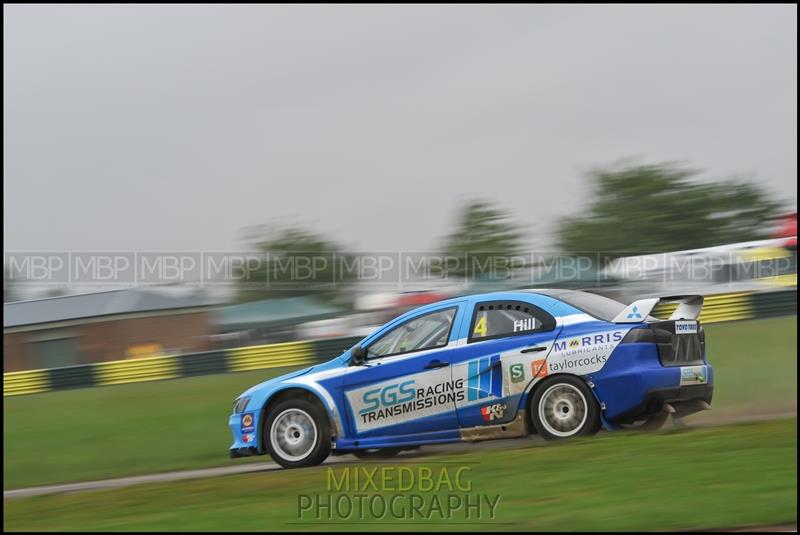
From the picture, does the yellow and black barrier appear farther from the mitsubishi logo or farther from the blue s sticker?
the mitsubishi logo

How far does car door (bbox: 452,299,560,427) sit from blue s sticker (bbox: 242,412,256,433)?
214 cm

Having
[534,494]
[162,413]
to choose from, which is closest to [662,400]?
[534,494]

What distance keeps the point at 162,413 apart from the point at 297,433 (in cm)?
673

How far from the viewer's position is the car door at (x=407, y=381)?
9562 millimetres

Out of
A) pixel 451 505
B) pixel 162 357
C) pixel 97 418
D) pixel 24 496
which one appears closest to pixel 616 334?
pixel 451 505

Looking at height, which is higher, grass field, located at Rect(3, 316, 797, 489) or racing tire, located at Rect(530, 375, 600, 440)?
racing tire, located at Rect(530, 375, 600, 440)

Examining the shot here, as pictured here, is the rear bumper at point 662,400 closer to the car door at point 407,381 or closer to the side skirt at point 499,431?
the side skirt at point 499,431

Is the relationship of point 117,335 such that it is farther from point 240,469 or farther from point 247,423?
point 247,423

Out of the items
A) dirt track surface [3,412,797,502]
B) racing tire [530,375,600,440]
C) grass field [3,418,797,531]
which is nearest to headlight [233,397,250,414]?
dirt track surface [3,412,797,502]

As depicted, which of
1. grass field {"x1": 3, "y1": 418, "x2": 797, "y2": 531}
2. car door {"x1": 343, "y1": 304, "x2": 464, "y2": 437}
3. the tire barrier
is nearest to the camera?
grass field {"x1": 3, "y1": 418, "x2": 797, "y2": 531}

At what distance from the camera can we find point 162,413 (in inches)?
635

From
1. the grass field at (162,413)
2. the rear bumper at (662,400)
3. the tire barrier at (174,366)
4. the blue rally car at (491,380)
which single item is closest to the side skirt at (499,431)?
the blue rally car at (491,380)

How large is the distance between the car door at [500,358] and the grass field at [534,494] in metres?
0.42

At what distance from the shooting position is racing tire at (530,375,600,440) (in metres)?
9.09
